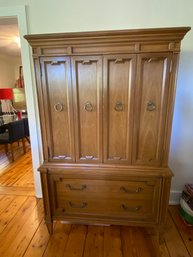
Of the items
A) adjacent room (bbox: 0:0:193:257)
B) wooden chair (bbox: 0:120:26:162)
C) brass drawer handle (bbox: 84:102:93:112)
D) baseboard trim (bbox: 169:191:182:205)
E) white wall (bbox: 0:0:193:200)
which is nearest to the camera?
adjacent room (bbox: 0:0:193:257)

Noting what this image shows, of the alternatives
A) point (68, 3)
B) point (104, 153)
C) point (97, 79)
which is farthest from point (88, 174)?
point (68, 3)

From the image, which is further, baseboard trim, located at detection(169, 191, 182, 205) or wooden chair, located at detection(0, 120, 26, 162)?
wooden chair, located at detection(0, 120, 26, 162)

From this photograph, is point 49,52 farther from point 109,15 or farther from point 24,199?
point 24,199

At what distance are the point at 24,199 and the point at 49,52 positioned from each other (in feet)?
6.10

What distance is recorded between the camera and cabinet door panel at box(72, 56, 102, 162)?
1273mm

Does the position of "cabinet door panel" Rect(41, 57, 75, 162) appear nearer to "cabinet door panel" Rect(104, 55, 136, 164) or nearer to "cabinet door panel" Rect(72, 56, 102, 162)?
"cabinet door panel" Rect(72, 56, 102, 162)

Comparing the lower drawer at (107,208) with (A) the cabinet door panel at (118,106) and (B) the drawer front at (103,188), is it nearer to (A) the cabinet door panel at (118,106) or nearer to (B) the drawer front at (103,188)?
(B) the drawer front at (103,188)

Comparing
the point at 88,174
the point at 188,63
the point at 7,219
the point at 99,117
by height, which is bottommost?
the point at 7,219

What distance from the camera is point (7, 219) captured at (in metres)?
1.83

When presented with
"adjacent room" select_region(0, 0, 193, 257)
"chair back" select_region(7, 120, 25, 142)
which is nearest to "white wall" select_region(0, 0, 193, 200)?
"adjacent room" select_region(0, 0, 193, 257)

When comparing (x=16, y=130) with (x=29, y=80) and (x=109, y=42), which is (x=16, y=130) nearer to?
(x=29, y=80)

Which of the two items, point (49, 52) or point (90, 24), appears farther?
point (90, 24)

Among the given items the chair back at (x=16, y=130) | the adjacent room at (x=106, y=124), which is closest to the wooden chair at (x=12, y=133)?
the chair back at (x=16, y=130)

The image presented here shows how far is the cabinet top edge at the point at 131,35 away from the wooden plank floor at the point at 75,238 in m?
1.74
